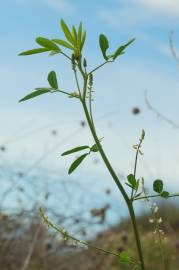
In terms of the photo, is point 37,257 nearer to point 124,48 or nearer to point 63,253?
point 63,253

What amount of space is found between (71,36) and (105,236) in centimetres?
601

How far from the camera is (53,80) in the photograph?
3.75ft

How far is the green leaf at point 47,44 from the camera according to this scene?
44.1 inches

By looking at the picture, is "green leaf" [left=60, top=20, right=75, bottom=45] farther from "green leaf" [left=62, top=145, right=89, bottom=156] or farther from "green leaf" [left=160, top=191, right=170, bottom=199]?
"green leaf" [left=160, top=191, right=170, bottom=199]

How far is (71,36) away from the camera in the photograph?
1.13 meters

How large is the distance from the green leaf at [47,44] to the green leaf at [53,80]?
52mm

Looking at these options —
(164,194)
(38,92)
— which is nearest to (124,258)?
(164,194)

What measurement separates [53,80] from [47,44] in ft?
0.21

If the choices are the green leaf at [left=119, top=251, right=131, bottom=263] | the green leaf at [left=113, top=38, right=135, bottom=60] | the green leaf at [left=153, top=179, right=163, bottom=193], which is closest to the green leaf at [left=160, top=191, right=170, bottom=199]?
the green leaf at [left=153, top=179, right=163, bottom=193]

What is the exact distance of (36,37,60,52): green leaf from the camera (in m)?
1.12

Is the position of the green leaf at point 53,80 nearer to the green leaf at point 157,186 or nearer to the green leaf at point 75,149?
the green leaf at point 75,149

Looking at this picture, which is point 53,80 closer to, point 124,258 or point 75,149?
point 75,149

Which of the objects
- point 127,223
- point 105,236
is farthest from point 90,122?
point 127,223

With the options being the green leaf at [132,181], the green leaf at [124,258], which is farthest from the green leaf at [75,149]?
the green leaf at [124,258]
